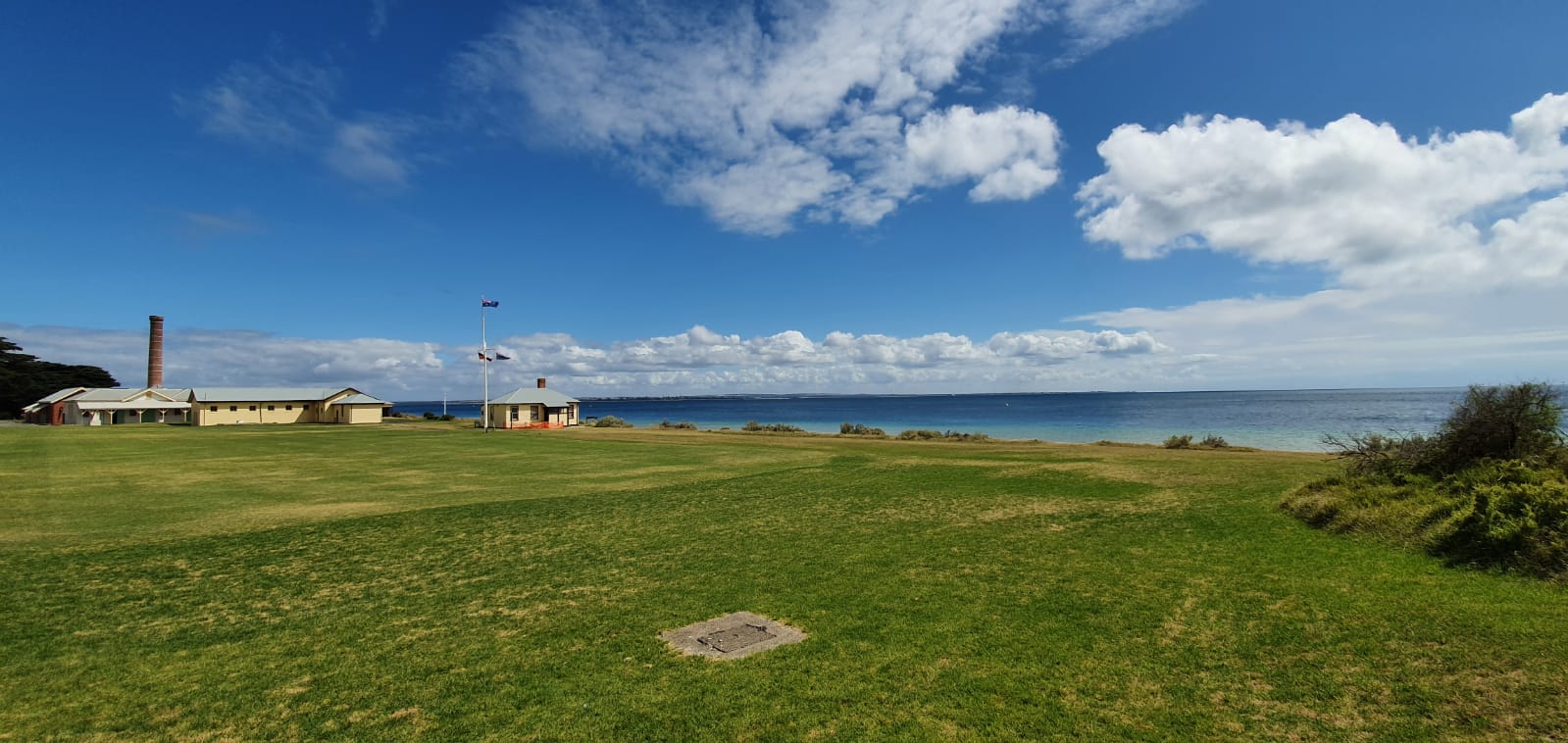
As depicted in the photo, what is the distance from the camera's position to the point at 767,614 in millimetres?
7438

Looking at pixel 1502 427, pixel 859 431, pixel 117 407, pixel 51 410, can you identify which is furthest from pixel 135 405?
pixel 1502 427

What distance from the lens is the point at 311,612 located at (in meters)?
7.75

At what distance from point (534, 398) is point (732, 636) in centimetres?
5805

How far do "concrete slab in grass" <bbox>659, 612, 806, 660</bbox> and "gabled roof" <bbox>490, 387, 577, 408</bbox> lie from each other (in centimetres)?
5565

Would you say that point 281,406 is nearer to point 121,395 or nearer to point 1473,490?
point 121,395

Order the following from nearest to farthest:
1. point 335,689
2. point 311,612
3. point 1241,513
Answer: point 335,689, point 311,612, point 1241,513

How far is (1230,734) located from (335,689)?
7.01 metres

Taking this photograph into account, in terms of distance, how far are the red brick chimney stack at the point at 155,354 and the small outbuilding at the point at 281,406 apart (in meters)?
11.9

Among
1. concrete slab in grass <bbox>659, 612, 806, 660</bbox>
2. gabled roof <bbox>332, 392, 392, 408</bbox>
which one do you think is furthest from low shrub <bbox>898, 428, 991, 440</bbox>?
gabled roof <bbox>332, 392, 392, 408</bbox>

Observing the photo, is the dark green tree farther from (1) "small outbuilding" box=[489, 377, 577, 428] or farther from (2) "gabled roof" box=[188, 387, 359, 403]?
(1) "small outbuilding" box=[489, 377, 577, 428]

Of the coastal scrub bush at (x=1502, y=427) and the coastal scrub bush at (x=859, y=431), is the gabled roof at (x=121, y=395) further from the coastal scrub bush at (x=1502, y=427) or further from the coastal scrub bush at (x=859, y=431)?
the coastal scrub bush at (x=1502, y=427)

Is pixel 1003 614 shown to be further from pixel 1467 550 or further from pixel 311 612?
pixel 311 612

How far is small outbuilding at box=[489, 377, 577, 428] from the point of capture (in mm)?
58062

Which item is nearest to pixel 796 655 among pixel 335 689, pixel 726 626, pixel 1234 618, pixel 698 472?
pixel 726 626
